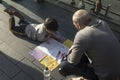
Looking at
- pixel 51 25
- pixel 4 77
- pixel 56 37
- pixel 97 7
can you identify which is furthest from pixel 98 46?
pixel 97 7

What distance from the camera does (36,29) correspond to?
4.29 m

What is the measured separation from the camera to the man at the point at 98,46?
3.04 m

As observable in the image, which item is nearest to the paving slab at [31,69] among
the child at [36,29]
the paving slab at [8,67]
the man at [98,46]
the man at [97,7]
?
the paving slab at [8,67]

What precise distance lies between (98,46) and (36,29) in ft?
5.28

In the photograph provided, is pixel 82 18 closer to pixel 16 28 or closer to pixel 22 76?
pixel 22 76

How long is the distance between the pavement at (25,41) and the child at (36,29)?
14 cm

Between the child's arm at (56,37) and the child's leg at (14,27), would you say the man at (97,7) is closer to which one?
the child's arm at (56,37)

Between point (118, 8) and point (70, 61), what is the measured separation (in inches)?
94.8

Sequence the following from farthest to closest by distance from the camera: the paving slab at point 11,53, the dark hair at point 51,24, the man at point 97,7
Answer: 1. the man at point 97,7
2. the paving slab at point 11,53
3. the dark hair at point 51,24

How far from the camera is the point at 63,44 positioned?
434cm

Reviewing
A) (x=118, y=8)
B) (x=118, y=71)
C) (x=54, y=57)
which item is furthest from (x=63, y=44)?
(x=118, y=8)

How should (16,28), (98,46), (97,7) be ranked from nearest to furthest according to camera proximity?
(98,46), (16,28), (97,7)

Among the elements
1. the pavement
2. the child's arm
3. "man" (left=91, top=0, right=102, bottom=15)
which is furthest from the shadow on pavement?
"man" (left=91, top=0, right=102, bottom=15)

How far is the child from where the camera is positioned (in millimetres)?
4018
